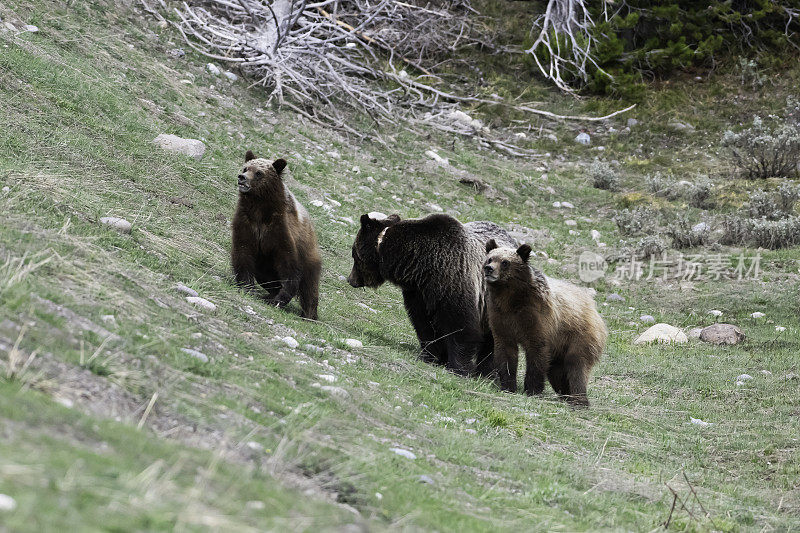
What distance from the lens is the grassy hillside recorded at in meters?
3.24

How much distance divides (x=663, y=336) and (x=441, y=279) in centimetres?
419

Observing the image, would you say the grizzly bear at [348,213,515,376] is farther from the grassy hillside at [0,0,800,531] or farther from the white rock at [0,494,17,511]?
the white rock at [0,494,17,511]

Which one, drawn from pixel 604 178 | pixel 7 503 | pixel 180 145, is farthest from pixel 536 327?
pixel 604 178

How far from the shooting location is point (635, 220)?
15031 millimetres

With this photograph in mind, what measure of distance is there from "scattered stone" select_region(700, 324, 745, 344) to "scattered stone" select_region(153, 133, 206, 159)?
700 centimetres

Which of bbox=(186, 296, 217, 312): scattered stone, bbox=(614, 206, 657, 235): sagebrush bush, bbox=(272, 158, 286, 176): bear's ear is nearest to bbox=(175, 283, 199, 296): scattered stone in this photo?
bbox=(186, 296, 217, 312): scattered stone

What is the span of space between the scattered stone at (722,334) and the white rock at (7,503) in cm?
979

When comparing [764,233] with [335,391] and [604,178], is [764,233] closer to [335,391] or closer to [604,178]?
→ [604,178]

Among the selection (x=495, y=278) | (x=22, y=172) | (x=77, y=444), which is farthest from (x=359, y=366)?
(x=77, y=444)

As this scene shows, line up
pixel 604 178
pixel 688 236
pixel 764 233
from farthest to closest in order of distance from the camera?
pixel 604 178, pixel 688 236, pixel 764 233

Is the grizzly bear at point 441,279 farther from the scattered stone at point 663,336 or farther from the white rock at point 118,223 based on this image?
the scattered stone at point 663,336

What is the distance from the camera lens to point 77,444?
3.05 metres

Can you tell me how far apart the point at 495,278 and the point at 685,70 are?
51.9 ft

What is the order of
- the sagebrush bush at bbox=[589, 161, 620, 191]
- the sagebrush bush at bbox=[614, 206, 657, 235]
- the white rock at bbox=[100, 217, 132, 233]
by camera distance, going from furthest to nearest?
the sagebrush bush at bbox=[589, 161, 620, 191] < the sagebrush bush at bbox=[614, 206, 657, 235] < the white rock at bbox=[100, 217, 132, 233]
